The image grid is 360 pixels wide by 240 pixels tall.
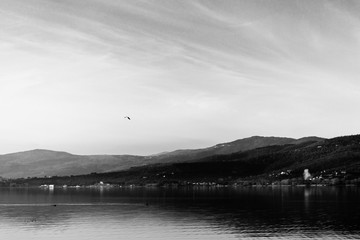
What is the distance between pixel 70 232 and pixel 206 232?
3931cm

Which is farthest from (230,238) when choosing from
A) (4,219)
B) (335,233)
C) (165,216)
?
(4,219)

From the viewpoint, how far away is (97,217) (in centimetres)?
19400

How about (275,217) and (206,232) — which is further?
(275,217)

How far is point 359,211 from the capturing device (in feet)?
641

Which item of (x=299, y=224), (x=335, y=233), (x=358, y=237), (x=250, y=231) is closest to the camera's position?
(x=358, y=237)

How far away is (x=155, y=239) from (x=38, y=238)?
31.3 metres

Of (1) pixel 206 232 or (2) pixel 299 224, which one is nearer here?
(1) pixel 206 232

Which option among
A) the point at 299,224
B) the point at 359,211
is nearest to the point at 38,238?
the point at 299,224

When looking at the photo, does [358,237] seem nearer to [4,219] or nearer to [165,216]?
[165,216]

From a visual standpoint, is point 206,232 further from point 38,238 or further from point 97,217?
point 97,217

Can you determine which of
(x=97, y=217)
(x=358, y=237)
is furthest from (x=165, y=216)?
(x=358, y=237)

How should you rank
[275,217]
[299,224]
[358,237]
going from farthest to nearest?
[275,217], [299,224], [358,237]

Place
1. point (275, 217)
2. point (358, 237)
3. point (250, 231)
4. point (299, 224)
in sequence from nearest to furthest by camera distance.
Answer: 1. point (358, 237)
2. point (250, 231)
3. point (299, 224)
4. point (275, 217)

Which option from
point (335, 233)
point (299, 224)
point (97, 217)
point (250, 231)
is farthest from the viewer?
point (97, 217)
